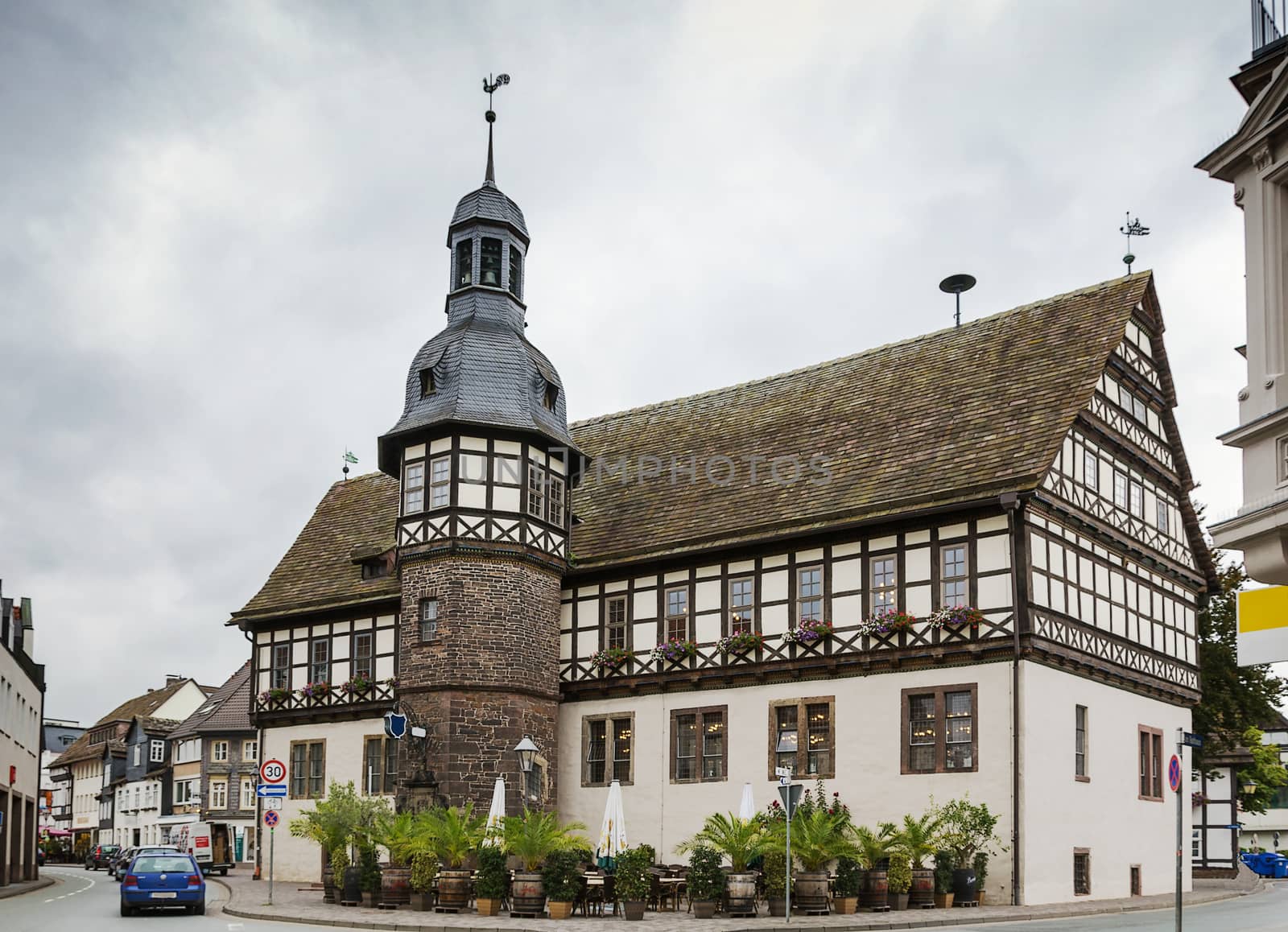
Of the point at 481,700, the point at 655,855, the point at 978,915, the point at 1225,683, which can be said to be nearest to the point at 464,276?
the point at 481,700

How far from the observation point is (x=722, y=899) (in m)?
26.5

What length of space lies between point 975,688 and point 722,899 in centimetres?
674

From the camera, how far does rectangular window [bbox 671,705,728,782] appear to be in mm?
33406

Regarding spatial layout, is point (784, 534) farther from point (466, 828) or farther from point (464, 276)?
point (464, 276)

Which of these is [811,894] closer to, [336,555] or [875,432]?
[875,432]

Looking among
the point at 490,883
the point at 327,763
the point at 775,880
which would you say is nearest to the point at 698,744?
the point at 775,880

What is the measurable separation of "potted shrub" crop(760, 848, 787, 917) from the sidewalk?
21.8 inches

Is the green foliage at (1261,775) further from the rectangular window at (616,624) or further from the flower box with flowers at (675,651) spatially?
the rectangular window at (616,624)

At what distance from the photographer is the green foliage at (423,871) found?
28.5 metres

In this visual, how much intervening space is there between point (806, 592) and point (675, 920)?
9192 mm

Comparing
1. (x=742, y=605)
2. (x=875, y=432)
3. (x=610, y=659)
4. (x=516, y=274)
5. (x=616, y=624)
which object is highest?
(x=516, y=274)

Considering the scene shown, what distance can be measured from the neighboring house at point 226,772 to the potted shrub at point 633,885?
174 feet

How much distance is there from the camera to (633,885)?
25984mm

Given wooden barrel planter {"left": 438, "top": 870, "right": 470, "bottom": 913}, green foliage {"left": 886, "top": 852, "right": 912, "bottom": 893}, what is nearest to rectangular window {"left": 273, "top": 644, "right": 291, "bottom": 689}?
wooden barrel planter {"left": 438, "top": 870, "right": 470, "bottom": 913}
